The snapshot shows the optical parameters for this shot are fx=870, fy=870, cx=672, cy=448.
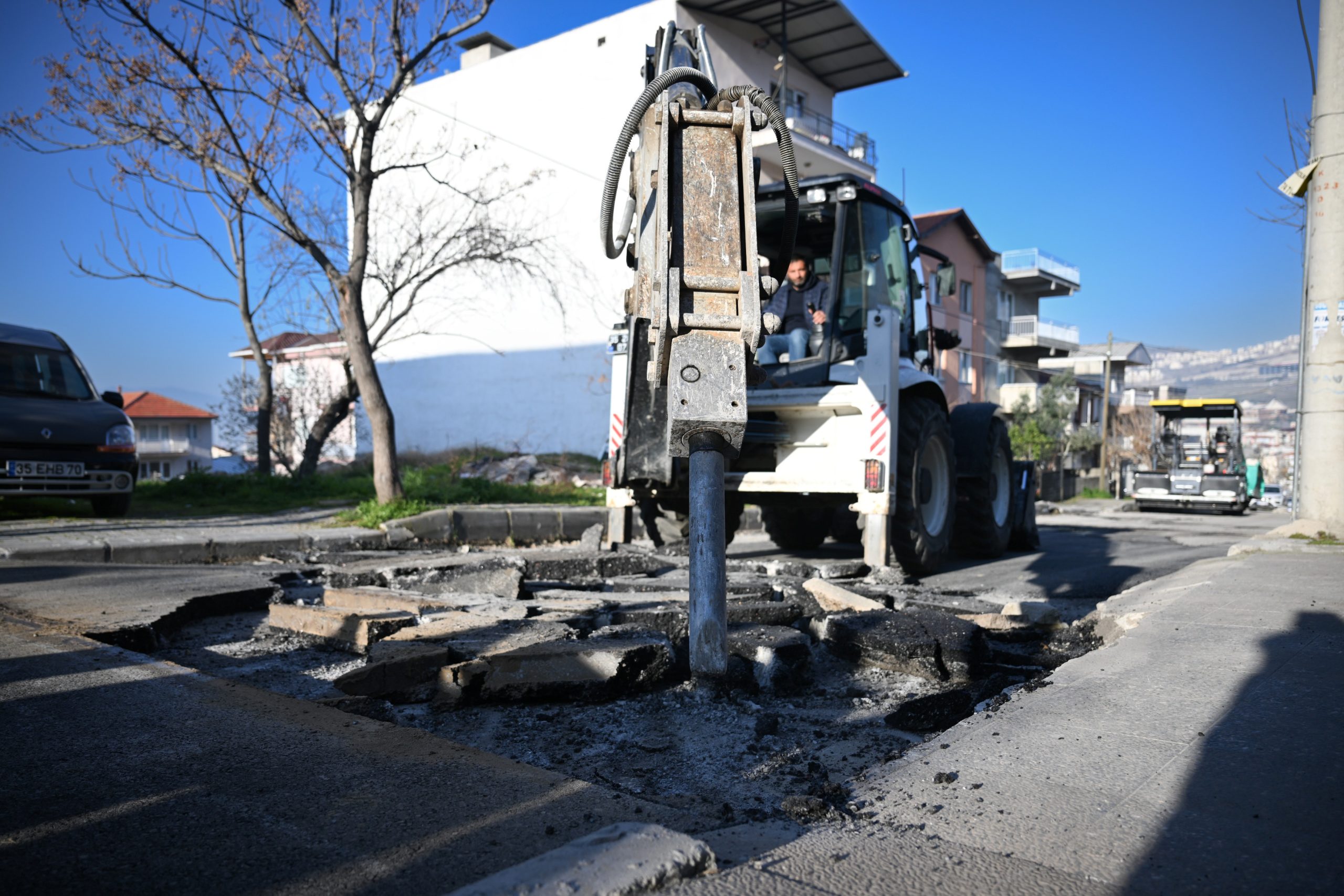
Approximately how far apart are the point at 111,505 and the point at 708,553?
8356mm

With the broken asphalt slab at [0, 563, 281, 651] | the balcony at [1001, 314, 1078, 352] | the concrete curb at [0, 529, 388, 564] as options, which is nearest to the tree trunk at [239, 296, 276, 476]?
the concrete curb at [0, 529, 388, 564]

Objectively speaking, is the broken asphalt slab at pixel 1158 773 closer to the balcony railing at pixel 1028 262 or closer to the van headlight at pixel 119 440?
the van headlight at pixel 119 440

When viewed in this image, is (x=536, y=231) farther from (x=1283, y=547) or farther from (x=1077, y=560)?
(x=1283, y=547)

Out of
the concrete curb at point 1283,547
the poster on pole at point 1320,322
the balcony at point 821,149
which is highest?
the balcony at point 821,149

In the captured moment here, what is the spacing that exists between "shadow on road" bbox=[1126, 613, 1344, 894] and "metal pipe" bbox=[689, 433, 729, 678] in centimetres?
160

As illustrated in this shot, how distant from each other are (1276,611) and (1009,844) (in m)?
3.21

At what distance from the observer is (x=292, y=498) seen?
11.9 metres

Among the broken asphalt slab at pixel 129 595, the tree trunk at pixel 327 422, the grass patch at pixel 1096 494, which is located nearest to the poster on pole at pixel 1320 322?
the broken asphalt slab at pixel 129 595

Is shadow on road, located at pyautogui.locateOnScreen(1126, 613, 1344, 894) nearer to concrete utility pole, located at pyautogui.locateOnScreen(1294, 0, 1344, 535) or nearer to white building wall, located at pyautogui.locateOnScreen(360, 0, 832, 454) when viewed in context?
concrete utility pole, located at pyautogui.locateOnScreen(1294, 0, 1344, 535)

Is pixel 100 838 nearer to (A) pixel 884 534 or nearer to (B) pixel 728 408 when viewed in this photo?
(B) pixel 728 408

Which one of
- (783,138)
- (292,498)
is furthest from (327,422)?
(783,138)

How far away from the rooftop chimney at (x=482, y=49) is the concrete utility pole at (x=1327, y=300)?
2254cm

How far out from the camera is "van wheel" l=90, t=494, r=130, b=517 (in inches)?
357

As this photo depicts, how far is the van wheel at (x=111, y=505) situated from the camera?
9.07m
